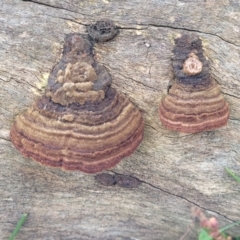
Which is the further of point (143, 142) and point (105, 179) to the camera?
point (105, 179)

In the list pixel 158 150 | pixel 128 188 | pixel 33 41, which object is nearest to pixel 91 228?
pixel 128 188

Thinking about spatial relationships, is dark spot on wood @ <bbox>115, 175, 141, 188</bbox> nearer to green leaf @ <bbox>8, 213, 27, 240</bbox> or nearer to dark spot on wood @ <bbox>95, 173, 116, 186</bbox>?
dark spot on wood @ <bbox>95, 173, 116, 186</bbox>

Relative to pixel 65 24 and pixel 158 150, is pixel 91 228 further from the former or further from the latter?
pixel 65 24

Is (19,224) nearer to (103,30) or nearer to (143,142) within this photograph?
(143,142)

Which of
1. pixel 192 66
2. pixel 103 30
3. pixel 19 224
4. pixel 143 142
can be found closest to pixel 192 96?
pixel 192 66

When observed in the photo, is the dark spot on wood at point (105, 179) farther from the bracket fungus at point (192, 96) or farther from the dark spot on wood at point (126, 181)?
the bracket fungus at point (192, 96)

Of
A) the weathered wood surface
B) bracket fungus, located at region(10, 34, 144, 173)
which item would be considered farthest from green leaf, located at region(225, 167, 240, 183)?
bracket fungus, located at region(10, 34, 144, 173)
